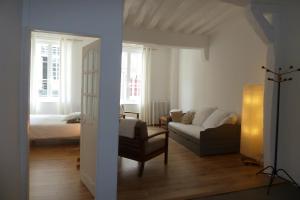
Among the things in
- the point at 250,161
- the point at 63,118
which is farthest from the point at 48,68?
the point at 250,161

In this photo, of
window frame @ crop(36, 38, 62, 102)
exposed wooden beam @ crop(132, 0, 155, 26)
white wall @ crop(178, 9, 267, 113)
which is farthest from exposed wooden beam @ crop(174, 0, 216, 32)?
window frame @ crop(36, 38, 62, 102)

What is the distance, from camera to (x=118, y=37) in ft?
9.15

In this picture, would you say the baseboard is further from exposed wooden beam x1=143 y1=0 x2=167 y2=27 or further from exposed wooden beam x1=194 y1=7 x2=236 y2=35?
exposed wooden beam x1=194 y1=7 x2=236 y2=35

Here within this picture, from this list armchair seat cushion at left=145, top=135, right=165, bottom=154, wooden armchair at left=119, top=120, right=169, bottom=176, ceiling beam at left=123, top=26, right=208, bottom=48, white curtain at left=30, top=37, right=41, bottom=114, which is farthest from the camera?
white curtain at left=30, top=37, right=41, bottom=114

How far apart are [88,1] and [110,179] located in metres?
1.98

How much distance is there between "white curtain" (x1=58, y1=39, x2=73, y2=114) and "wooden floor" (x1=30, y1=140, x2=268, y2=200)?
8.89ft

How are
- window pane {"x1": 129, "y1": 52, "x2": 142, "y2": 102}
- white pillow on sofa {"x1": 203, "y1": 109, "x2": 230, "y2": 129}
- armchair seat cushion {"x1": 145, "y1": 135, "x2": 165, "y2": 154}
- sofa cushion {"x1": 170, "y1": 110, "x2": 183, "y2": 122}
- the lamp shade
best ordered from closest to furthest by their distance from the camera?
armchair seat cushion {"x1": 145, "y1": 135, "x2": 165, "y2": 154}, the lamp shade, white pillow on sofa {"x1": 203, "y1": 109, "x2": 230, "y2": 129}, sofa cushion {"x1": 170, "y1": 110, "x2": 183, "y2": 122}, window pane {"x1": 129, "y1": 52, "x2": 142, "y2": 102}

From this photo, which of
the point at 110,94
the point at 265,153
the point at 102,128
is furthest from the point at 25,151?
the point at 265,153

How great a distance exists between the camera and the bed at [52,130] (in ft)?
16.2

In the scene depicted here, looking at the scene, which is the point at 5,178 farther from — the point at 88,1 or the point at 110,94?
the point at 88,1

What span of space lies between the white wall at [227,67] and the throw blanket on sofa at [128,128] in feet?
8.41

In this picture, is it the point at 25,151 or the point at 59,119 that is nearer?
the point at 25,151

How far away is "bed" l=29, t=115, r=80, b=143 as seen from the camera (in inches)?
195

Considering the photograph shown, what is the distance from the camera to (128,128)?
3777mm
